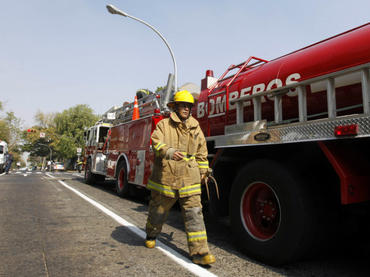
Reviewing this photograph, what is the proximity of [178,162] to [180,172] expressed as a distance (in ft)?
0.39

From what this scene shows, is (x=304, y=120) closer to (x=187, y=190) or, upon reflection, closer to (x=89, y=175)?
(x=187, y=190)

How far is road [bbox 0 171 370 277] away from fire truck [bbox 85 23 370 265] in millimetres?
327

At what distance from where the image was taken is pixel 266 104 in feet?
12.1

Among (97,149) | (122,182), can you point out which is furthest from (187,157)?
(97,149)

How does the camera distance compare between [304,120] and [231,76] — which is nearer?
[304,120]

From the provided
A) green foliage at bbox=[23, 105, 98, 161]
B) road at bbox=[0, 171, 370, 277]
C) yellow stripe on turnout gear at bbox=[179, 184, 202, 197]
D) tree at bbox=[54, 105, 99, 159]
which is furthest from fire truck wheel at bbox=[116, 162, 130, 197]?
tree at bbox=[54, 105, 99, 159]

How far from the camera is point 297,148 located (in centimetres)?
298

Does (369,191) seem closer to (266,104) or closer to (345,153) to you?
(345,153)

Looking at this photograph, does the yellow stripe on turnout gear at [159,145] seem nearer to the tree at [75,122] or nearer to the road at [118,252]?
the road at [118,252]

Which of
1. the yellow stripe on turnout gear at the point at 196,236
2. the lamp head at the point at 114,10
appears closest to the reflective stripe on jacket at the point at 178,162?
the yellow stripe on turnout gear at the point at 196,236

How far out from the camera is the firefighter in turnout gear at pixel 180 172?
10.1ft

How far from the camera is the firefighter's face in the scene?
340 centimetres

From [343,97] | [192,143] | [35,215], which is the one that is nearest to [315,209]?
[343,97]

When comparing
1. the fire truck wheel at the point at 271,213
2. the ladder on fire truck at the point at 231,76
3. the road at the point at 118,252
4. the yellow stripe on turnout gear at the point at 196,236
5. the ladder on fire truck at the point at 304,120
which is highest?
the ladder on fire truck at the point at 231,76
